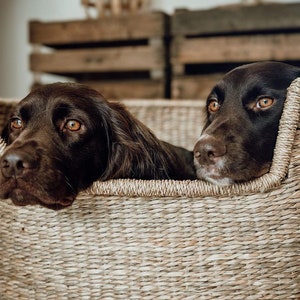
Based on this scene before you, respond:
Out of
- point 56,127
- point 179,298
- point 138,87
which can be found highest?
→ point 56,127

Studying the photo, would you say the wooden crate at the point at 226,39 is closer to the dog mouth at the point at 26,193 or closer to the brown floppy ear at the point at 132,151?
the brown floppy ear at the point at 132,151

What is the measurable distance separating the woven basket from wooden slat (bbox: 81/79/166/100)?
1.59m

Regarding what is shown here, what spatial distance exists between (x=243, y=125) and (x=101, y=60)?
66.1 inches

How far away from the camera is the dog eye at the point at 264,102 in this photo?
1.40 m

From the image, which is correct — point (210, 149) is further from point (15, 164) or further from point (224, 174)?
point (15, 164)

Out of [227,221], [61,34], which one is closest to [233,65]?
[61,34]

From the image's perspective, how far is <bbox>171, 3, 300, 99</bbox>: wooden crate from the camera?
2521 millimetres

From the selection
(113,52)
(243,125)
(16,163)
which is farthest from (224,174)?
(113,52)

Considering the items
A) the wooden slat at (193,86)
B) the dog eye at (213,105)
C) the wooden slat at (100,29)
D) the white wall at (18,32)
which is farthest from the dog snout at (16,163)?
the white wall at (18,32)

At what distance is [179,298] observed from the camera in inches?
50.1

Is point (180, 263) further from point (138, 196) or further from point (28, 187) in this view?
point (28, 187)

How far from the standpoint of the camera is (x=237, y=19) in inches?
102

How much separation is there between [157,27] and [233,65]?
45cm

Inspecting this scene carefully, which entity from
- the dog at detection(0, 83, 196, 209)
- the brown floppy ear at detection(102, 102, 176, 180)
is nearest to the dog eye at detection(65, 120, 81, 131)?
the dog at detection(0, 83, 196, 209)
